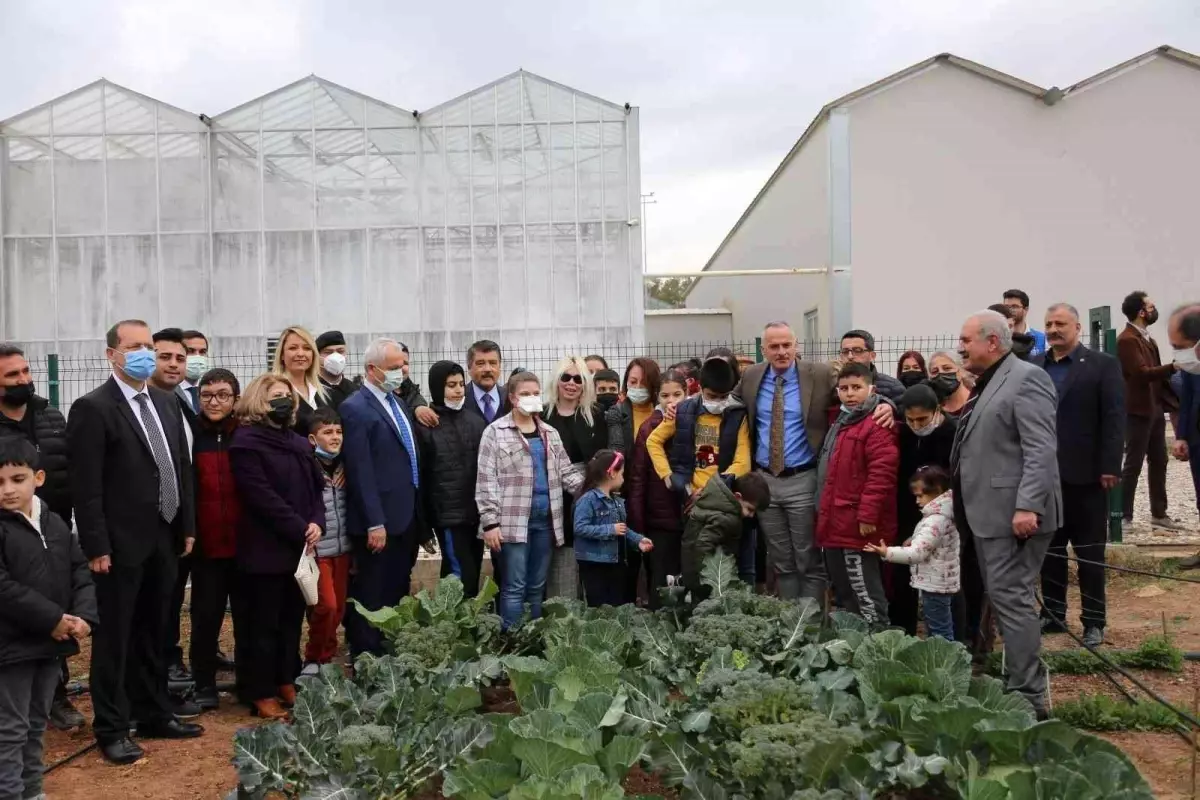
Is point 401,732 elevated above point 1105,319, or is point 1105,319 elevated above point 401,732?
point 1105,319

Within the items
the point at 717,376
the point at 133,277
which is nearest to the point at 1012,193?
the point at 133,277

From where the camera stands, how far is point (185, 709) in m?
5.56

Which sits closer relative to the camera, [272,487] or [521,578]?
[272,487]

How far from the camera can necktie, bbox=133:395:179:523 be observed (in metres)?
5.17

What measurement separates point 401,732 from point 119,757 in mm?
1600

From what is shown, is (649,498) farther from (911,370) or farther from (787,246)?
(787,246)

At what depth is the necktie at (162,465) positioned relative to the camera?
5.17 m

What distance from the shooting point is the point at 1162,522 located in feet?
32.5

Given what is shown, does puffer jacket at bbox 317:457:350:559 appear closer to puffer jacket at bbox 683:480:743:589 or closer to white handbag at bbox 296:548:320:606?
white handbag at bbox 296:548:320:606

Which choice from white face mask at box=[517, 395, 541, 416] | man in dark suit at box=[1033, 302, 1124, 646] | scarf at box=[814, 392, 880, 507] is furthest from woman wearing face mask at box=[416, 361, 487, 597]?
man in dark suit at box=[1033, 302, 1124, 646]

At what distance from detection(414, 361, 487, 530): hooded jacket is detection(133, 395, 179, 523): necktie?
1.67m

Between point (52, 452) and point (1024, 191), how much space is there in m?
22.3

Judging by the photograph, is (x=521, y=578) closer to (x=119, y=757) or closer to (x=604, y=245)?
(x=119, y=757)

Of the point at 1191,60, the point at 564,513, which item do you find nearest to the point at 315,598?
the point at 564,513
